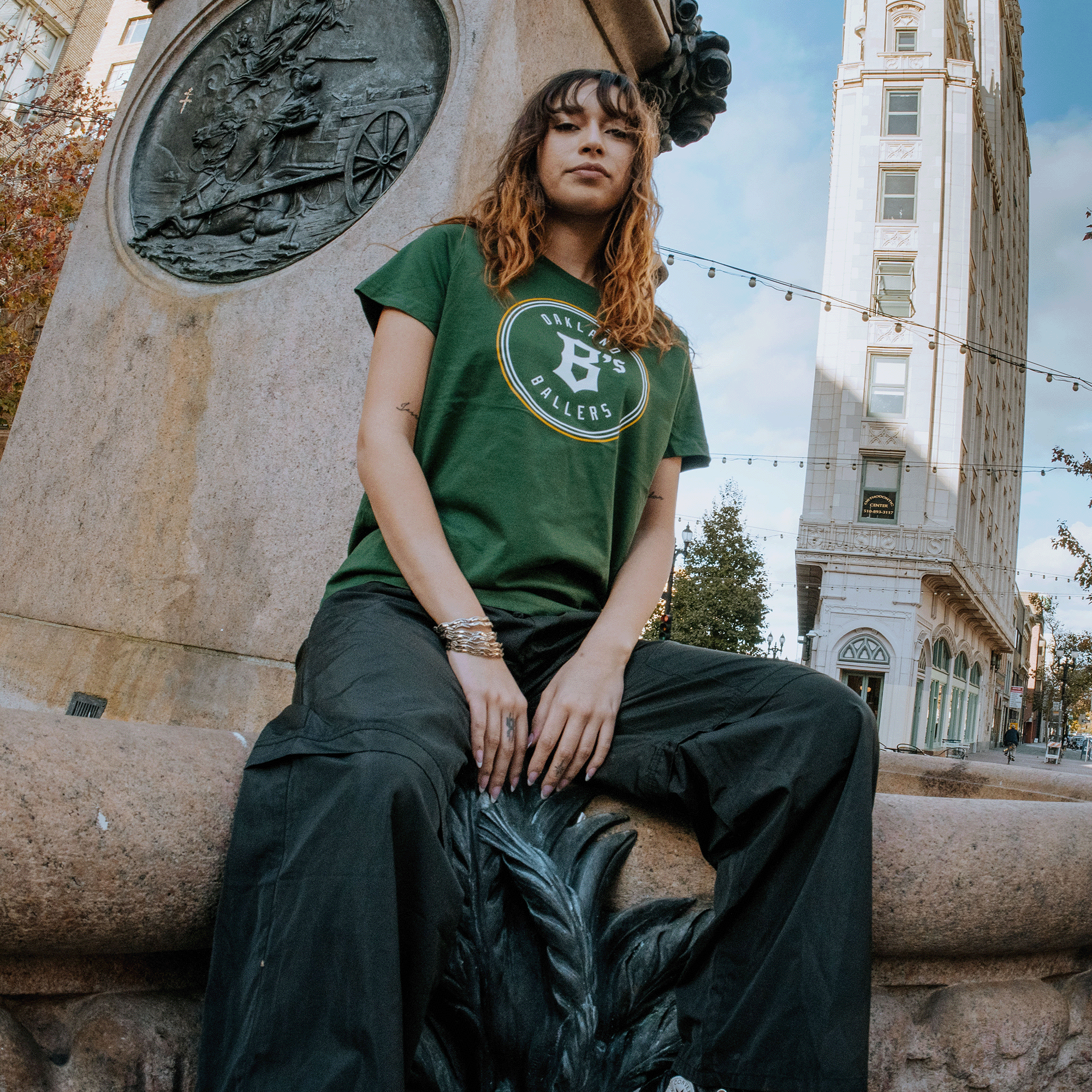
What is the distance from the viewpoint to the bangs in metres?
1.97

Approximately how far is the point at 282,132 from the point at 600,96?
4.95 feet

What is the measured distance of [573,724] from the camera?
145 cm

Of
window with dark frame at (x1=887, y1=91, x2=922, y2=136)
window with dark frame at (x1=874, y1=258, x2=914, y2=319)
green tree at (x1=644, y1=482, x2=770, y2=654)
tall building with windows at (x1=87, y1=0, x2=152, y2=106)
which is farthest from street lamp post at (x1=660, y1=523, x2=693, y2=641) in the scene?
tall building with windows at (x1=87, y1=0, x2=152, y2=106)

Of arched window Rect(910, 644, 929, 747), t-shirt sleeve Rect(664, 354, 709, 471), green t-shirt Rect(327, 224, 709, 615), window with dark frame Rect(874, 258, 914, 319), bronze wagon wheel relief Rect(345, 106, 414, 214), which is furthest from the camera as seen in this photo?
window with dark frame Rect(874, 258, 914, 319)

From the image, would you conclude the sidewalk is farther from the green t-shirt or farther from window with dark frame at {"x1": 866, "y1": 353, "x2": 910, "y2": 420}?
the green t-shirt

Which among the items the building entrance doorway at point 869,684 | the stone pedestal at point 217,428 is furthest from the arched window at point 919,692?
the stone pedestal at point 217,428

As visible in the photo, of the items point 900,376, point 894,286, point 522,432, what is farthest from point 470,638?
point 894,286

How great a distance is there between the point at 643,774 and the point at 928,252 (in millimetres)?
29970

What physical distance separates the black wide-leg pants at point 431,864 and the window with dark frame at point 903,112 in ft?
107

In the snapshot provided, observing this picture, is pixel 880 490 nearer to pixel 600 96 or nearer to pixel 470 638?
pixel 600 96

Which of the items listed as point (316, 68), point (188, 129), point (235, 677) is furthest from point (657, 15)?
point (235, 677)

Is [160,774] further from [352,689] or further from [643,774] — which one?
[643,774]

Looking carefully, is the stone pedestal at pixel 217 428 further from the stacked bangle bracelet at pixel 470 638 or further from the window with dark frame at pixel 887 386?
the window with dark frame at pixel 887 386

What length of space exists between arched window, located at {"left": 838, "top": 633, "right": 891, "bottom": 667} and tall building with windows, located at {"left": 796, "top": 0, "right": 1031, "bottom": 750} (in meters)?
0.04
